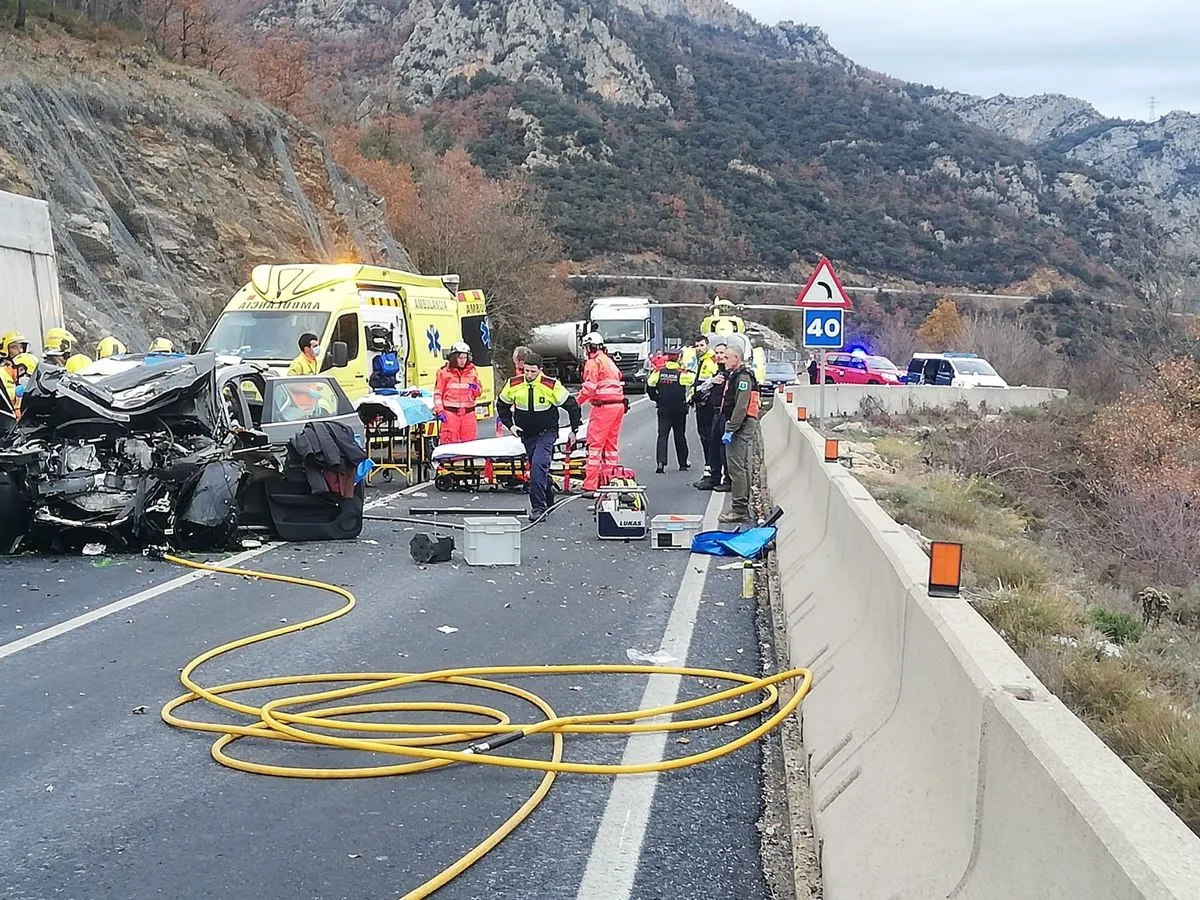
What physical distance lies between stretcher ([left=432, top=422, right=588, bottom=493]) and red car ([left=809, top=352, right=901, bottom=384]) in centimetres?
2401

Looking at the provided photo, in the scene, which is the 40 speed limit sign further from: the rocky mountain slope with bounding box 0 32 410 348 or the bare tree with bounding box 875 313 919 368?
the bare tree with bounding box 875 313 919 368

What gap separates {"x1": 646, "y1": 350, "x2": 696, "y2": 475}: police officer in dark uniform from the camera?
1595cm

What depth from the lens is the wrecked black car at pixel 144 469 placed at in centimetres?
946

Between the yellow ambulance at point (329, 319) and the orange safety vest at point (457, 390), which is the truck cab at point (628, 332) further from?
the orange safety vest at point (457, 390)

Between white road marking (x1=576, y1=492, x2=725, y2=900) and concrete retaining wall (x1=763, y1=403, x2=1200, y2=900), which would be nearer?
concrete retaining wall (x1=763, y1=403, x2=1200, y2=900)

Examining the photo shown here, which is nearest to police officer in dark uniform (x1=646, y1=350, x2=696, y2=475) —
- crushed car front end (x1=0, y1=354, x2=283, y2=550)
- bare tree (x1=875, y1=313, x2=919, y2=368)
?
crushed car front end (x1=0, y1=354, x2=283, y2=550)

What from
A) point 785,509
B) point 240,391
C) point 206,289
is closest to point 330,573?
point 240,391

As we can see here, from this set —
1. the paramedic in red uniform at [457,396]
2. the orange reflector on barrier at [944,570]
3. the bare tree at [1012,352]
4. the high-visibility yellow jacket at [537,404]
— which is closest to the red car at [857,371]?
the bare tree at [1012,352]

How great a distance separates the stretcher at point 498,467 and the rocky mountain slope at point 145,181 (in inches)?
359

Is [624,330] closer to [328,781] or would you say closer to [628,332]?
[628,332]

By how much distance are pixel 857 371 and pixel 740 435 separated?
26492 mm

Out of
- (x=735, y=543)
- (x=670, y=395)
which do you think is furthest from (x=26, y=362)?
(x=735, y=543)

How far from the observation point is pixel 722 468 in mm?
15234

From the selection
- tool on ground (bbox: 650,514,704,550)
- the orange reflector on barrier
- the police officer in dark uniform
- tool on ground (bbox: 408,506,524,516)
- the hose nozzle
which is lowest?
tool on ground (bbox: 408,506,524,516)
